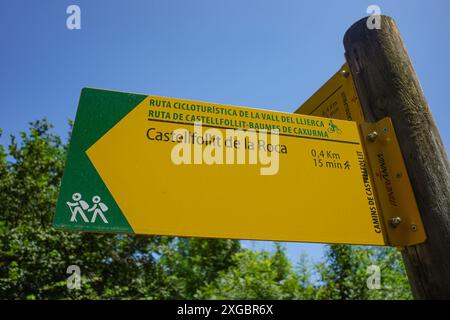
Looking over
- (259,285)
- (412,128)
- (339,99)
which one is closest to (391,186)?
(412,128)

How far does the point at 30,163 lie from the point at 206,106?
14.1 meters

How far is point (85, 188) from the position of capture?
4.29 feet

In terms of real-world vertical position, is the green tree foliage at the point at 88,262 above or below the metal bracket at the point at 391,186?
above

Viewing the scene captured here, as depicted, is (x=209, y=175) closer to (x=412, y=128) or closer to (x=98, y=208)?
(x=98, y=208)

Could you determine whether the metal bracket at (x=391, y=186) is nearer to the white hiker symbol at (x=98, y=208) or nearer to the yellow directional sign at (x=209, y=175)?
the yellow directional sign at (x=209, y=175)

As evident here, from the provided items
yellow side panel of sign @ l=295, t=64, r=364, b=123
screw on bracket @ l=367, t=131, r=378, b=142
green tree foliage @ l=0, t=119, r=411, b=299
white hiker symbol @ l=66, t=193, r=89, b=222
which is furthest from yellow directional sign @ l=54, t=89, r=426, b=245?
green tree foliage @ l=0, t=119, r=411, b=299

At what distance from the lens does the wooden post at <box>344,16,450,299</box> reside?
4.99 feet

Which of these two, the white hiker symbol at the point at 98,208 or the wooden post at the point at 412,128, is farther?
the wooden post at the point at 412,128

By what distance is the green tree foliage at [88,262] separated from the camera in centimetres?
1105

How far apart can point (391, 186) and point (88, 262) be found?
1323cm

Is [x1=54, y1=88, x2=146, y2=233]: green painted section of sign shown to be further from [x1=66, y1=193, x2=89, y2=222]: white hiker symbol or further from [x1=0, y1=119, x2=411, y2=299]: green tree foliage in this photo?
[x1=0, y1=119, x2=411, y2=299]: green tree foliage

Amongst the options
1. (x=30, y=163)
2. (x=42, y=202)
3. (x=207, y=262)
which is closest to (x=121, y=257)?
(x=42, y=202)

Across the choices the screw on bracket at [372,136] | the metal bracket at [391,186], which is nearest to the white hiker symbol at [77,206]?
the metal bracket at [391,186]

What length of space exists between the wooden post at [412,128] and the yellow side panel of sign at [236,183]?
0.72 ft
